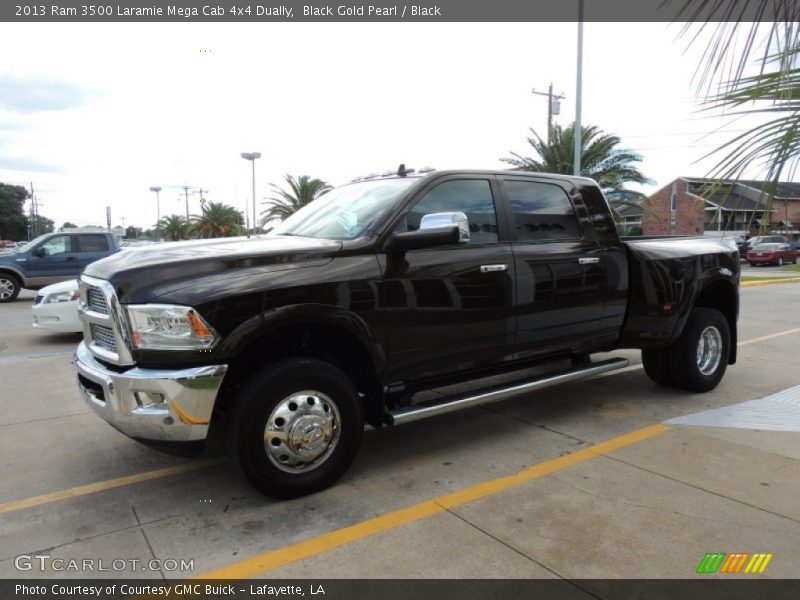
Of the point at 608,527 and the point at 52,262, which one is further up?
the point at 52,262

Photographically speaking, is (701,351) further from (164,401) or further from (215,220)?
(215,220)

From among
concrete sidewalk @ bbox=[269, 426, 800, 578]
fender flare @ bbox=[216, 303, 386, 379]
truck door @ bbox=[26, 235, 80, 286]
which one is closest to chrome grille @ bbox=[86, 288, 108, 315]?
fender flare @ bbox=[216, 303, 386, 379]

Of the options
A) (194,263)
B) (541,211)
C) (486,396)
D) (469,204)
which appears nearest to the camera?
(194,263)

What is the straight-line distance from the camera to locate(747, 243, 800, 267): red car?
104ft

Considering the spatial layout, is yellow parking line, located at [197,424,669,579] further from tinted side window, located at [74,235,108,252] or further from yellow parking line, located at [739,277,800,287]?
yellow parking line, located at [739,277,800,287]

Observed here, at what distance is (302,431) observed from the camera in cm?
336

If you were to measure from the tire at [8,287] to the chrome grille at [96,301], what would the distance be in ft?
44.8

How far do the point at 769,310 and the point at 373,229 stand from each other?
11.3 meters

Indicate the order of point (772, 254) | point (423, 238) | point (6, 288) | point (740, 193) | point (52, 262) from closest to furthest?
point (740, 193), point (423, 238), point (6, 288), point (52, 262), point (772, 254)

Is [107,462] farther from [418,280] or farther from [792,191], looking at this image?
[792,191]

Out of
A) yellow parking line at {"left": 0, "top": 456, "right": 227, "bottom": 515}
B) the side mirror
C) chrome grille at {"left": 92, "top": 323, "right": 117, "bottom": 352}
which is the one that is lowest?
yellow parking line at {"left": 0, "top": 456, "right": 227, "bottom": 515}

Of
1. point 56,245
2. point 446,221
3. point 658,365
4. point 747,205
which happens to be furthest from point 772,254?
point 747,205

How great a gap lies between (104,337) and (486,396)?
243 centimetres

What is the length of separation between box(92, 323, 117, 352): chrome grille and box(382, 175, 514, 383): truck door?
1558mm
